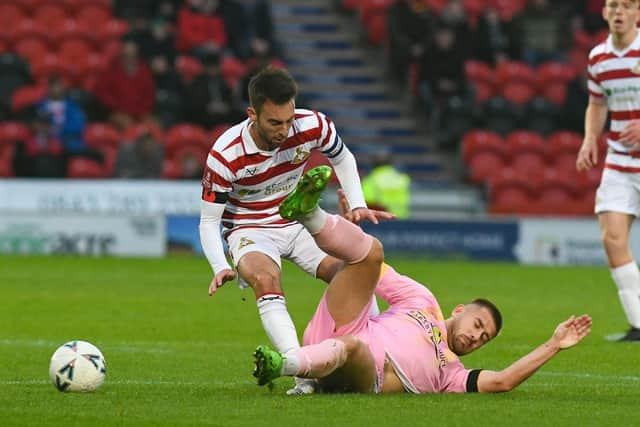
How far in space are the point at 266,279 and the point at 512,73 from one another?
17.1m

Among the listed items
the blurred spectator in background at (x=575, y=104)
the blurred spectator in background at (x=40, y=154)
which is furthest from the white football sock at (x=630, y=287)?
the blurred spectator in background at (x=575, y=104)

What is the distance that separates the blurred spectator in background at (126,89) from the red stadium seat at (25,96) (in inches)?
32.6

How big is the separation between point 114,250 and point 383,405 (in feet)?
44.4

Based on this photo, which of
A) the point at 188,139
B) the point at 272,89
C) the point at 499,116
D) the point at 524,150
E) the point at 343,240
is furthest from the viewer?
the point at 499,116

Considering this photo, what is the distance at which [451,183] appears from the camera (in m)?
23.6

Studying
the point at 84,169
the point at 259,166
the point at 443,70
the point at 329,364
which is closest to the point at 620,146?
the point at 259,166

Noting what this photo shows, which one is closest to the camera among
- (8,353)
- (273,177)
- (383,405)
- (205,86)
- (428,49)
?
(383,405)

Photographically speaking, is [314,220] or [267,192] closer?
[314,220]

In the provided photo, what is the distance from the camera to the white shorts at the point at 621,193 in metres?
10.8

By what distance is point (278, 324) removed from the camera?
761cm

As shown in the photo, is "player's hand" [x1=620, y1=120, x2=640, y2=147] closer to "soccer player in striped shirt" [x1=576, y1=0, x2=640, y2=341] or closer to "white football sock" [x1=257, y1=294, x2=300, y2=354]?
"soccer player in striped shirt" [x1=576, y1=0, x2=640, y2=341]

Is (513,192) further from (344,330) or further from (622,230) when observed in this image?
(344,330)

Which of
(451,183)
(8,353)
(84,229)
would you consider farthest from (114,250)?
(8,353)

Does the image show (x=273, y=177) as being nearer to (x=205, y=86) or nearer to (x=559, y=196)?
(x=205, y=86)
